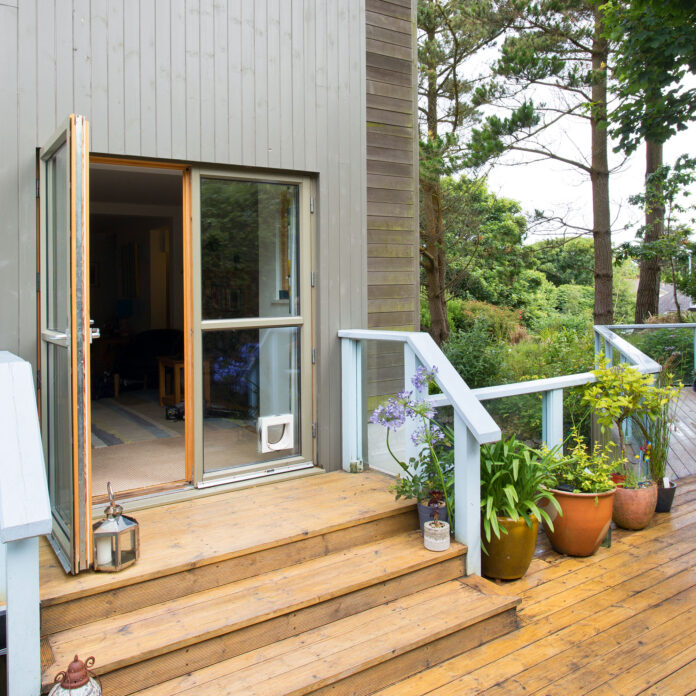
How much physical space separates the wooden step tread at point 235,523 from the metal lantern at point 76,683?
50cm

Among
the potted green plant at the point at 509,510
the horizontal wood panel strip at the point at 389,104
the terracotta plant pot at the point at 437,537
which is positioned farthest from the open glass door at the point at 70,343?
the horizontal wood panel strip at the point at 389,104

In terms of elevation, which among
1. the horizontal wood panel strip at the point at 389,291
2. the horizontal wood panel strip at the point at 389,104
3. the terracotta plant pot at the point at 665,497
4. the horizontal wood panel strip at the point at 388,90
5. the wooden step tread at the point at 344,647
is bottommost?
the wooden step tread at the point at 344,647

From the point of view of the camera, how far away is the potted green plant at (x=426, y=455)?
3.27m

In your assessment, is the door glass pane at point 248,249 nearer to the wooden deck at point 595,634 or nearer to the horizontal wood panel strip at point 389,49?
the horizontal wood panel strip at point 389,49

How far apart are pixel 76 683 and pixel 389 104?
385cm

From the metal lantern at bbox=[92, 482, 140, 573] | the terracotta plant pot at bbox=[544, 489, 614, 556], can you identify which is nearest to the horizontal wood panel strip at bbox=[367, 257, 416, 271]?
Result: the terracotta plant pot at bbox=[544, 489, 614, 556]

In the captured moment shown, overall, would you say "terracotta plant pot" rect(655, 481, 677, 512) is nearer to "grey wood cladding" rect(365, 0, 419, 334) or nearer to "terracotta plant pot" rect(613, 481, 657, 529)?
"terracotta plant pot" rect(613, 481, 657, 529)

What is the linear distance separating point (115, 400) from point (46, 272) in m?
3.69

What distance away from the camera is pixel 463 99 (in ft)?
38.9

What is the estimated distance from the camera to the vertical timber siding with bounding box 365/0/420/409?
4.42 meters

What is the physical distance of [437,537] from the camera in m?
3.12

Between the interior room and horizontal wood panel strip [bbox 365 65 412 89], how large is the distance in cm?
148

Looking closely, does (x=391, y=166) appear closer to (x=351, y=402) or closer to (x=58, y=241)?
(x=351, y=402)

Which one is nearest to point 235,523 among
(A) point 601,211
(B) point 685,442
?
(B) point 685,442
